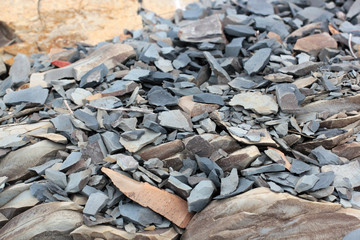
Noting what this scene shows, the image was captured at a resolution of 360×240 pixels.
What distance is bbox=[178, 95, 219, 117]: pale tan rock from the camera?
329 centimetres

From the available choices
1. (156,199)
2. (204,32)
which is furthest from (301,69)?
(156,199)

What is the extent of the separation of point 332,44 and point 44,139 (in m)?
3.56

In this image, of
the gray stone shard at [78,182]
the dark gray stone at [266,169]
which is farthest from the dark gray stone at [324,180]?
the gray stone shard at [78,182]

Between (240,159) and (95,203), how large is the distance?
1268mm

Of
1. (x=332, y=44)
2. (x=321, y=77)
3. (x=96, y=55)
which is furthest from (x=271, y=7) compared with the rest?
(x=96, y=55)

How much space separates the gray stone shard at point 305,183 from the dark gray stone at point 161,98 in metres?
1.41

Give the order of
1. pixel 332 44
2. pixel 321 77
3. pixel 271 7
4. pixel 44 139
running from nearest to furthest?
pixel 44 139
pixel 321 77
pixel 332 44
pixel 271 7

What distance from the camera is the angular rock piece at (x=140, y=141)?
116 inches

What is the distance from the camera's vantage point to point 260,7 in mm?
5055

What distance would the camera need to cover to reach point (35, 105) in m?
3.59

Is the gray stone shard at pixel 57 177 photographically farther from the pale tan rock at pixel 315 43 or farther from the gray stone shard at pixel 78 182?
the pale tan rock at pixel 315 43

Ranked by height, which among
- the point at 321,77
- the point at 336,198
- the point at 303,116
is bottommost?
the point at 336,198

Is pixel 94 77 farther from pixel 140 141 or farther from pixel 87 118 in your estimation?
pixel 140 141

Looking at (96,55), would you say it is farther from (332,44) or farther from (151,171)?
(332,44)
